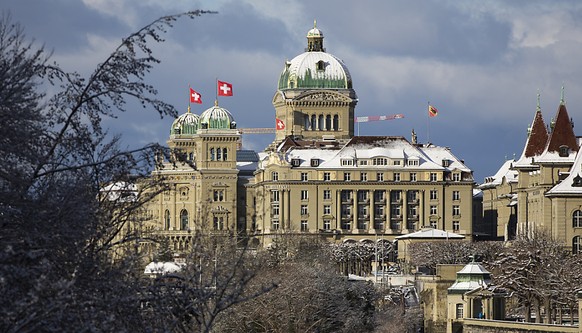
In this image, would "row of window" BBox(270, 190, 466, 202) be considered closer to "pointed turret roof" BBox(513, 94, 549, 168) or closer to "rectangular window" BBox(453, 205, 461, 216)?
"rectangular window" BBox(453, 205, 461, 216)

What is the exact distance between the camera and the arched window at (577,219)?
15138cm

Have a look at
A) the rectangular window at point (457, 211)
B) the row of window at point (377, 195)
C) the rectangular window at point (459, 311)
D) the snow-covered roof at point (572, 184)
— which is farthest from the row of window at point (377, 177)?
the rectangular window at point (459, 311)

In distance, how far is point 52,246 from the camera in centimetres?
2245

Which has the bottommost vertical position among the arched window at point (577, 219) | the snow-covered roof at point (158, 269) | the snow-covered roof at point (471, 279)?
the snow-covered roof at point (471, 279)

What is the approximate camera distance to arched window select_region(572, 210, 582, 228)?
151 m

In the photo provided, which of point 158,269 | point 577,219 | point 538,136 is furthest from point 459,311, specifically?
point 158,269

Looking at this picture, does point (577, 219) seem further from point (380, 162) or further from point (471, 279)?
point (471, 279)

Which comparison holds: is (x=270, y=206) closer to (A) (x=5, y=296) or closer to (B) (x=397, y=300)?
(B) (x=397, y=300)

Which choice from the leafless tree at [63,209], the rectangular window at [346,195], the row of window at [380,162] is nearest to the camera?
the leafless tree at [63,209]

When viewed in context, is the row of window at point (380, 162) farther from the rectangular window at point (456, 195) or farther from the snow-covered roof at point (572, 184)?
the snow-covered roof at point (572, 184)

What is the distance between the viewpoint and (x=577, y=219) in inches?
5969

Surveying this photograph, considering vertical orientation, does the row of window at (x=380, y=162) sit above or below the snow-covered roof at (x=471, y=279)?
above

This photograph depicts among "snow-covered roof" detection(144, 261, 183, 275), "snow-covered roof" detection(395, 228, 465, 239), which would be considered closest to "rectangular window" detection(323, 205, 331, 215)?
"snow-covered roof" detection(395, 228, 465, 239)

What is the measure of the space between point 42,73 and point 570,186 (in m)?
130
